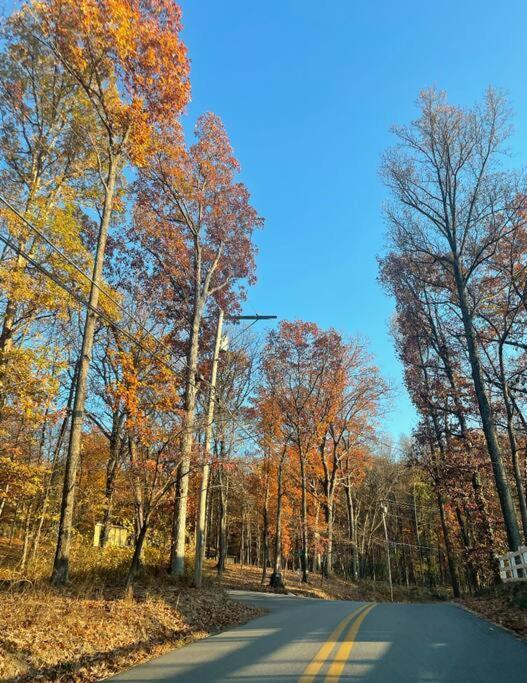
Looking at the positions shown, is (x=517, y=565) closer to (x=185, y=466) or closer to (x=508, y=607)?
(x=508, y=607)

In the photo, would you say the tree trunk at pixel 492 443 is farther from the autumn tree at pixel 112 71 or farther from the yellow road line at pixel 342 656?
the autumn tree at pixel 112 71

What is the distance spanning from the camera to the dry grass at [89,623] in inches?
215

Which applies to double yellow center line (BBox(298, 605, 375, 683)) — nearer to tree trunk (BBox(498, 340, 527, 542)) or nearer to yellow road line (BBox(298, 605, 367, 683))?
yellow road line (BBox(298, 605, 367, 683))

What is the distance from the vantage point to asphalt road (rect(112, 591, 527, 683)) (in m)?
5.13

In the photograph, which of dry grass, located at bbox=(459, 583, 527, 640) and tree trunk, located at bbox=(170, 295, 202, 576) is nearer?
dry grass, located at bbox=(459, 583, 527, 640)

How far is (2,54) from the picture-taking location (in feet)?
47.5

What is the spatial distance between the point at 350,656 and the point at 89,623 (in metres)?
3.67

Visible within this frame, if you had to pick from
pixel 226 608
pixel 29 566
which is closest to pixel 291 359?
pixel 226 608

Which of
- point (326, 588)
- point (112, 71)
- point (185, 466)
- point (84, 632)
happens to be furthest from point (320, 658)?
point (326, 588)

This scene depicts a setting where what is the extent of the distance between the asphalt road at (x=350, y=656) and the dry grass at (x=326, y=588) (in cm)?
1383

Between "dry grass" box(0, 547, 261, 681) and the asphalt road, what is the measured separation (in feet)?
1.96

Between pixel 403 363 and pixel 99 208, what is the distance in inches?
572

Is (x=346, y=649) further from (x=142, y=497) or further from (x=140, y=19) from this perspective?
(x=140, y=19)

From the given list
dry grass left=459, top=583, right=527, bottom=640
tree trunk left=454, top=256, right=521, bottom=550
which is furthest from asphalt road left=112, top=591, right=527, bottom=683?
tree trunk left=454, top=256, right=521, bottom=550
